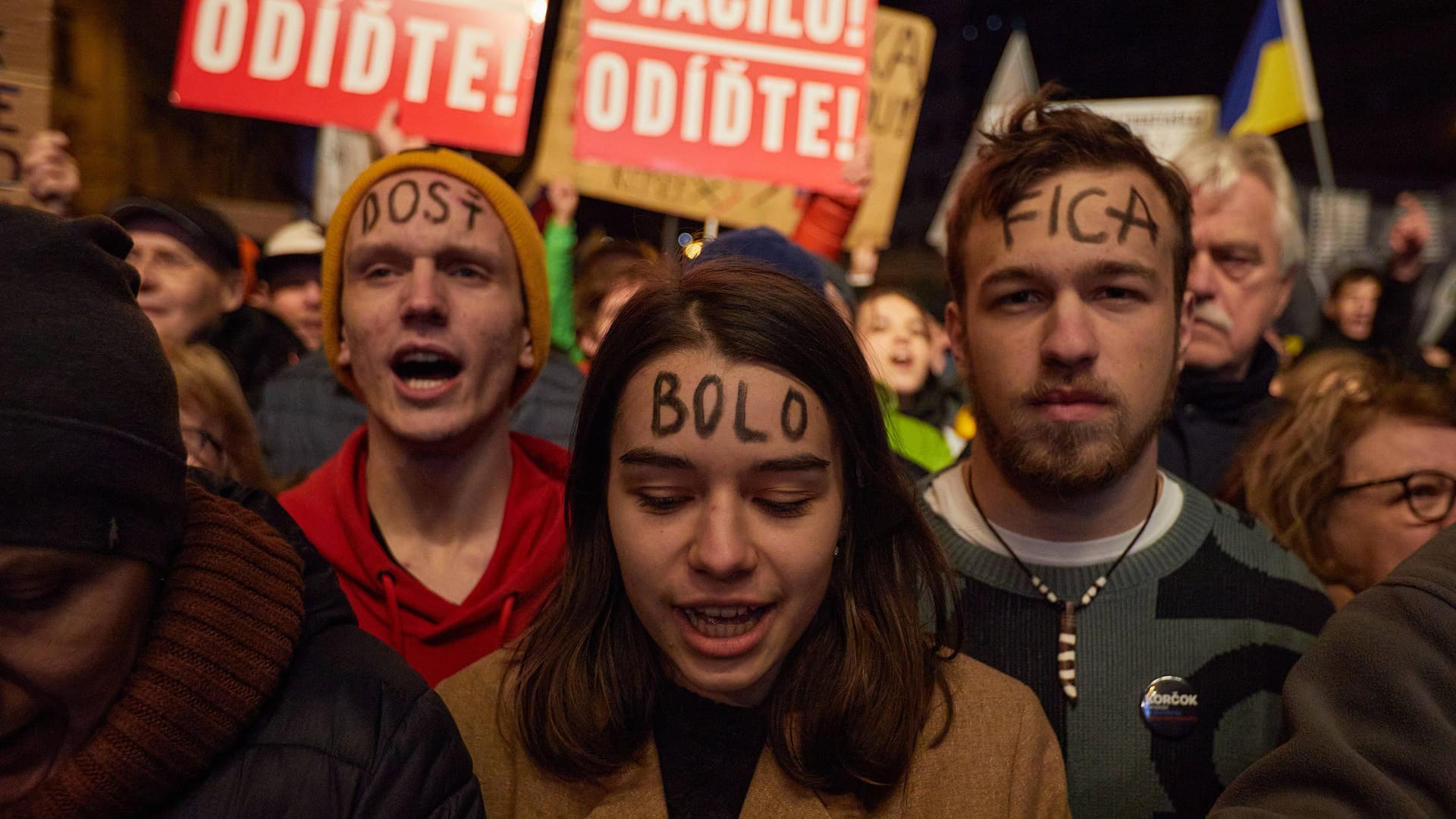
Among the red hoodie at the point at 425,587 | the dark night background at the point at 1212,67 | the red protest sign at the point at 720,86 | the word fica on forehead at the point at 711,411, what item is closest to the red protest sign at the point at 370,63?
the red protest sign at the point at 720,86

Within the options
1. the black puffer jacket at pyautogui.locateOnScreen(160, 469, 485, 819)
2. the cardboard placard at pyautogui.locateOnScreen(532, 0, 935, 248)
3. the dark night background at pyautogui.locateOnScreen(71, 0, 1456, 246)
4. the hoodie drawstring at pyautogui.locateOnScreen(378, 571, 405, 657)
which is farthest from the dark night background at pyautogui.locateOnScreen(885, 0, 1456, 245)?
the black puffer jacket at pyautogui.locateOnScreen(160, 469, 485, 819)

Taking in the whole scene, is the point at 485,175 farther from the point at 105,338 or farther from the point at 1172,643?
the point at 1172,643

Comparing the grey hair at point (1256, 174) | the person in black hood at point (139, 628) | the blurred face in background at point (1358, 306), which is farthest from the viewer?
the blurred face in background at point (1358, 306)

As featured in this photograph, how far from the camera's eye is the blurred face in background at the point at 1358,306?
5.29m

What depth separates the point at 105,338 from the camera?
110cm

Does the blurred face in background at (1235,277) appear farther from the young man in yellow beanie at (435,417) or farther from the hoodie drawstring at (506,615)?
the hoodie drawstring at (506,615)

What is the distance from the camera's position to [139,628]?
1205 millimetres

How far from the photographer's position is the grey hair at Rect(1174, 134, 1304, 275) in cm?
309

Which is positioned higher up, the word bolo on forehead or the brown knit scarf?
the word bolo on forehead

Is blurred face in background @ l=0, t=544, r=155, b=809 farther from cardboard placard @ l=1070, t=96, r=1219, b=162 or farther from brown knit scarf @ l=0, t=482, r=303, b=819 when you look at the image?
cardboard placard @ l=1070, t=96, r=1219, b=162

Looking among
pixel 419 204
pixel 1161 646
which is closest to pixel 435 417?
pixel 419 204

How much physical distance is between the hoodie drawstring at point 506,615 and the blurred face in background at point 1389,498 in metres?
1.79

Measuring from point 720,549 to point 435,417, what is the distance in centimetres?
93

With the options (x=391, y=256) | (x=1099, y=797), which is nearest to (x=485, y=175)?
(x=391, y=256)
